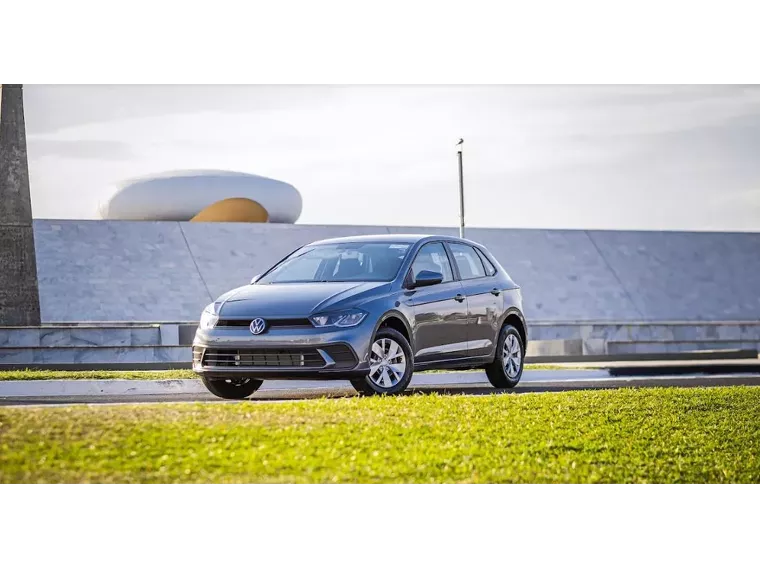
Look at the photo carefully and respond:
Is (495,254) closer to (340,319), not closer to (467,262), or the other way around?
(467,262)

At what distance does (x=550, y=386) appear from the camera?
1459 centimetres

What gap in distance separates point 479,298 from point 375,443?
474cm

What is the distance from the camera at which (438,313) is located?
1210 centimetres

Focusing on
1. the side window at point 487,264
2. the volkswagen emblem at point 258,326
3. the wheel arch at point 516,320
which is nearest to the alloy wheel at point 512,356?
the wheel arch at point 516,320

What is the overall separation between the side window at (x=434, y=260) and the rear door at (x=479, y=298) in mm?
161

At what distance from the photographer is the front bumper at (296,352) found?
10.8 m

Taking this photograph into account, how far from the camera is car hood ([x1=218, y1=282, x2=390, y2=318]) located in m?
10.9

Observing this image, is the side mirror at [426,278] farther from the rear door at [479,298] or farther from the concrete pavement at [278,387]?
the concrete pavement at [278,387]

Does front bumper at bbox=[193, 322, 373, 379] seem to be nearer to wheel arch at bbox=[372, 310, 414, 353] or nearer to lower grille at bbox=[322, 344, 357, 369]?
lower grille at bbox=[322, 344, 357, 369]

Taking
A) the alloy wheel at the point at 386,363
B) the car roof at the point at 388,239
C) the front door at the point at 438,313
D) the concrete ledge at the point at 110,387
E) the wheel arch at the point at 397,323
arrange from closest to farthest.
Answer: the alloy wheel at the point at 386,363, the wheel arch at the point at 397,323, the front door at the point at 438,313, the car roof at the point at 388,239, the concrete ledge at the point at 110,387
